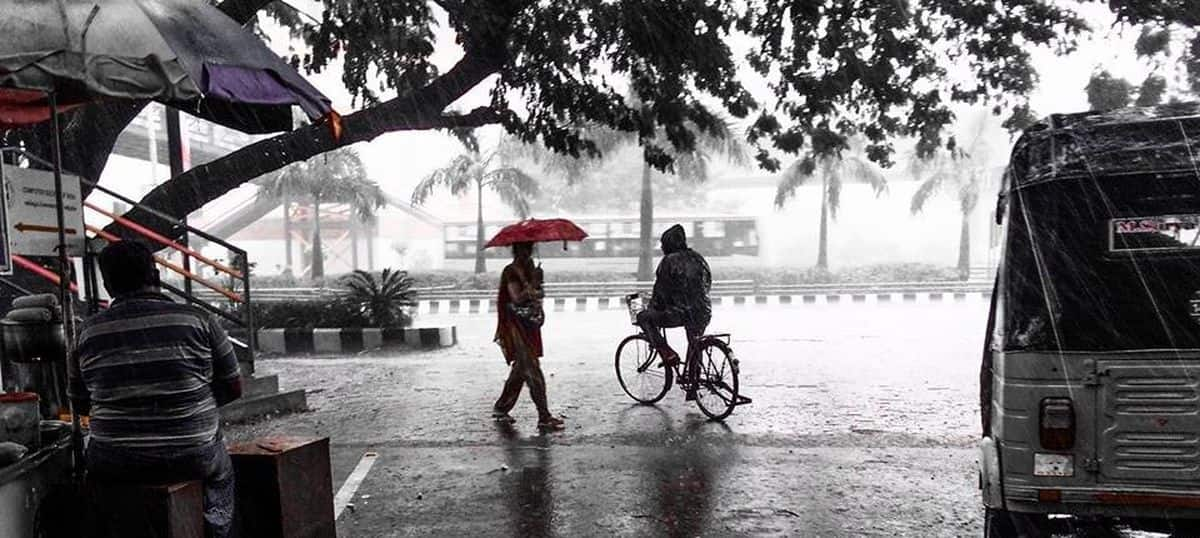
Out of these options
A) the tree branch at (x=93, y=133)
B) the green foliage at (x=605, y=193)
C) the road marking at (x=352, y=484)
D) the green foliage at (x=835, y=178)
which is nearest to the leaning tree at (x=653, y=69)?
the tree branch at (x=93, y=133)

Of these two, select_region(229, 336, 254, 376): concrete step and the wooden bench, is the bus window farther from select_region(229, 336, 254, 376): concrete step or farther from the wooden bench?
the wooden bench

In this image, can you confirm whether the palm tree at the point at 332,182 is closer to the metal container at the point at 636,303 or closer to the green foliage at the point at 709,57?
the green foliage at the point at 709,57

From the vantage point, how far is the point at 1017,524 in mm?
3738

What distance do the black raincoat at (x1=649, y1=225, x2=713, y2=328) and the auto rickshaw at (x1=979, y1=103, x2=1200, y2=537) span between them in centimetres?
378

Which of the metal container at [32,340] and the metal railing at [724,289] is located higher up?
the metal container at [32,340]

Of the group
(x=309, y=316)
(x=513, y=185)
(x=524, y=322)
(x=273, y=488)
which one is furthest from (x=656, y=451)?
(x=513, y=185)

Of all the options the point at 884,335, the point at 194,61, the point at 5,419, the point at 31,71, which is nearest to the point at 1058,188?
the point at 194,61

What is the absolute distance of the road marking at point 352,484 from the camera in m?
5.21

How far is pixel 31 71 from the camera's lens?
2.58m

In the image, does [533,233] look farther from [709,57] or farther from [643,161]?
[643,161]

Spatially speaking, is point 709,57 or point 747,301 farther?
point 747,301

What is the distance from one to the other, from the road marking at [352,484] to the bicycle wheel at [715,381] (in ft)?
9.28

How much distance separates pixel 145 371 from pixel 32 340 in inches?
36.2

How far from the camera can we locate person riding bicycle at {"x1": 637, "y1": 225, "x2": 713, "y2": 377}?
24.4ft
